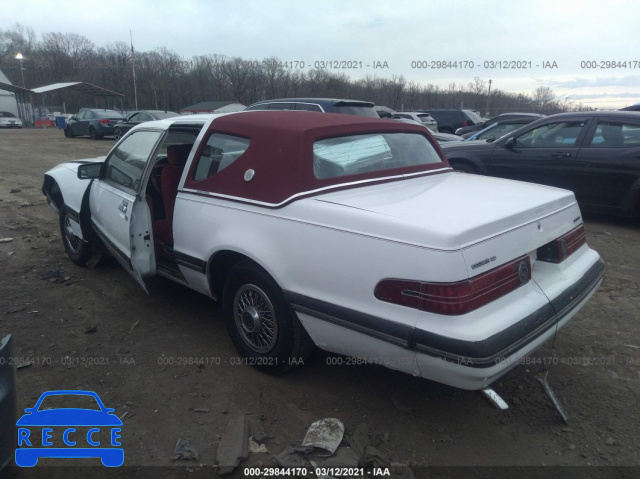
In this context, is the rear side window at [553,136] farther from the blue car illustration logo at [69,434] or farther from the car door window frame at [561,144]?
the blue car illustration logo at [69,434]

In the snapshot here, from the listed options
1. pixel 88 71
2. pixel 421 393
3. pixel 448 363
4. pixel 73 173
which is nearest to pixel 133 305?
pixel 73 173

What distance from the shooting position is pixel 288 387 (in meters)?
3.15

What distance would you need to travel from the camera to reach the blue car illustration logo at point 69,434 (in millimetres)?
2586

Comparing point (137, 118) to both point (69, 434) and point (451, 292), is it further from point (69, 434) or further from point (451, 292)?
point (451, 292)

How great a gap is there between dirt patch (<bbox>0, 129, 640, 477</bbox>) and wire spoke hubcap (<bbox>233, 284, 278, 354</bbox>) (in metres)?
0.25

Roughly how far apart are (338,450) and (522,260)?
1.43 metres

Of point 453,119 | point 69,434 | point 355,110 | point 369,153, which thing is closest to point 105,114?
point 453,119

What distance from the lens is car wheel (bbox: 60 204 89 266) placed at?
5111mm

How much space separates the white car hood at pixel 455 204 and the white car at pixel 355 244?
0.04ft

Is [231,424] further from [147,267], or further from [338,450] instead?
[147,267]

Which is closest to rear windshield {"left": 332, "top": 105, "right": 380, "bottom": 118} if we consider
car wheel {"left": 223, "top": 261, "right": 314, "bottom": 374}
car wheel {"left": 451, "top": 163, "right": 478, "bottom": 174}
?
car wheel {"left": 451, "top": 163, "right": 478, "bottom": 174}

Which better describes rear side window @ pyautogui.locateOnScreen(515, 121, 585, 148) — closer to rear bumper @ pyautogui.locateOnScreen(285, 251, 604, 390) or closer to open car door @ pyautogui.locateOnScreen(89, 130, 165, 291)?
rear bumper @ pyautogui.locateOnScreen(285, 251, 604, 390)

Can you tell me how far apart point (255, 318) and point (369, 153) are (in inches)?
55.4

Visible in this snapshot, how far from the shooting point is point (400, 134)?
3.86 meters
